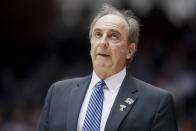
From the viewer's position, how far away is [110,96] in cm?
487

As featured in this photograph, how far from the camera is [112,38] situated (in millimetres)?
4844

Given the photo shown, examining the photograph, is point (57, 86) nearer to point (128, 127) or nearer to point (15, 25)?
point (128, 127)

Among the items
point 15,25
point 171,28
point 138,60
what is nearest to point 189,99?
point 138,60

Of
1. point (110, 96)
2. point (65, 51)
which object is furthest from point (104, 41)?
point (65, 51)

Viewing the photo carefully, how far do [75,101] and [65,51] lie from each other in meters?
7.36

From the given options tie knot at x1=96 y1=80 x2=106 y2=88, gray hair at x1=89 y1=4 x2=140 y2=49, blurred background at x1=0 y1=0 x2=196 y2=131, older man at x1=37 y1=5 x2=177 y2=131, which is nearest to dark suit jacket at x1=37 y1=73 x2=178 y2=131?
older man at x1=37 y1=5 x2=177 y2=131

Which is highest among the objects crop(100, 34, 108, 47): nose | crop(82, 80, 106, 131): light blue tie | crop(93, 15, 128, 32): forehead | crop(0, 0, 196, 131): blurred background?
crop(93, 15, 128, 32): forehead

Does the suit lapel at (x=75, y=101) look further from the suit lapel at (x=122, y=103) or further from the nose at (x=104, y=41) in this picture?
the nose at (x=104, y=41)

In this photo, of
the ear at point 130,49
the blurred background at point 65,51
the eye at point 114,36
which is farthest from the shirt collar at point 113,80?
the blurred background at point 65,51

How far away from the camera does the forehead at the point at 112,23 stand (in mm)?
4859

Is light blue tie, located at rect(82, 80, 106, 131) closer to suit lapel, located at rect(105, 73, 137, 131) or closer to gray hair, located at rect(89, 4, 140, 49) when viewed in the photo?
suit lapel, located at rect(105, 73, 137, 131)

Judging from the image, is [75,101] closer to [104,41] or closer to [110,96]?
[110,96]

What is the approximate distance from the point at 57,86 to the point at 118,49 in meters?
0.63

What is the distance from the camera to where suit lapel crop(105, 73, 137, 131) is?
4645 millimetres
